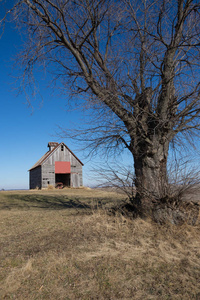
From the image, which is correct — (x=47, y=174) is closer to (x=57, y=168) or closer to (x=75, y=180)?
(x=57, y=168)

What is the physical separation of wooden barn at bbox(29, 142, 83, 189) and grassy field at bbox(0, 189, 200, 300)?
22.9 meters

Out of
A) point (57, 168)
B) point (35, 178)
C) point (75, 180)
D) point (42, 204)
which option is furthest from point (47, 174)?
point (42, 204)

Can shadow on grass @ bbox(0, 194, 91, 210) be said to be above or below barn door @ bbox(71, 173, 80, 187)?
below

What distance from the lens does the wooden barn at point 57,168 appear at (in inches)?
1142

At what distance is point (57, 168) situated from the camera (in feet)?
98.4

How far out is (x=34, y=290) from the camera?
305cm

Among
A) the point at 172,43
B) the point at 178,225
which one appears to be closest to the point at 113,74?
the point at 172,43

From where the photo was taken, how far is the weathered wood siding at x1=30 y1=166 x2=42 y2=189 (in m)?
29.6

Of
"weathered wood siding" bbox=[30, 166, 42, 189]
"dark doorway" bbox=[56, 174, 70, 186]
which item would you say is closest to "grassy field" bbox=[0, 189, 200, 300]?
"weathered wood siding" bbox=[30, 166, 42, 189]

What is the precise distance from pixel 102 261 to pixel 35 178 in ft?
95.9

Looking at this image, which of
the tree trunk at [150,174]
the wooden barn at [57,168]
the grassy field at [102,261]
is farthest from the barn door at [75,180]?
the tree trunk at [150,174]

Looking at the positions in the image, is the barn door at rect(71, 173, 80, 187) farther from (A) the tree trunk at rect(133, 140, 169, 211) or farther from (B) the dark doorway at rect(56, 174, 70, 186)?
(A) the tree trunk at rect(133, 140, 169, 211)

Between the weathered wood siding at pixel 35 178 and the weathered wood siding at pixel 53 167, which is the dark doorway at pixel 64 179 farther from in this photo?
the weathered wood siding at pixel 35 178

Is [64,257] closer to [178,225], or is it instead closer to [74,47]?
[178,225]
